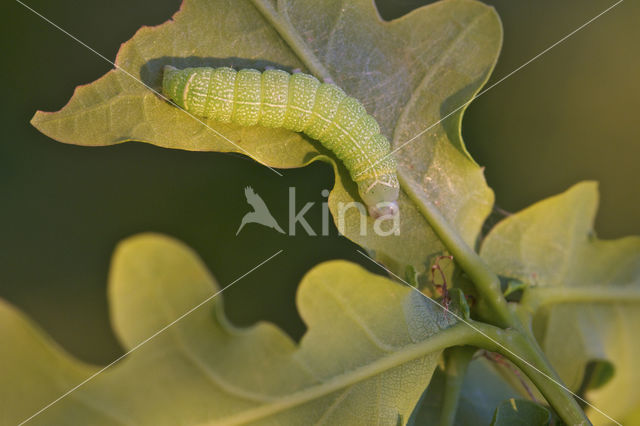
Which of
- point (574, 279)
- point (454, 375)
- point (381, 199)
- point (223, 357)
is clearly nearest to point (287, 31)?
point (381, 199)

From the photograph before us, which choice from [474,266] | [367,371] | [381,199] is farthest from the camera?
[381,199]

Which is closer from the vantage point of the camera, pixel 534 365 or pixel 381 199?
pixel 534 365

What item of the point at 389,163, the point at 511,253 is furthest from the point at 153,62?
the point at 511,253

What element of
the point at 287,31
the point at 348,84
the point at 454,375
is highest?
the point at 287,31

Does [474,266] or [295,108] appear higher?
[295,108]

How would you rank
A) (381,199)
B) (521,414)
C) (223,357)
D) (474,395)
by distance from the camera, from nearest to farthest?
1. (223,357)
2. (521,414)
3. (381,199)
4. (474,395)

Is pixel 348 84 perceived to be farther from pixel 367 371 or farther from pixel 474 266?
pixel 367 371

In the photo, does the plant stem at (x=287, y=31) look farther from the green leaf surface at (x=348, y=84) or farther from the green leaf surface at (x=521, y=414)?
the green leaf surface at (x=521, y=414)

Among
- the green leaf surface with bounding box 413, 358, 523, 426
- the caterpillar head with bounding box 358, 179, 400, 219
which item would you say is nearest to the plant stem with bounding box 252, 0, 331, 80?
the caterpillar head with bounding box 358, 179, 400, 219
